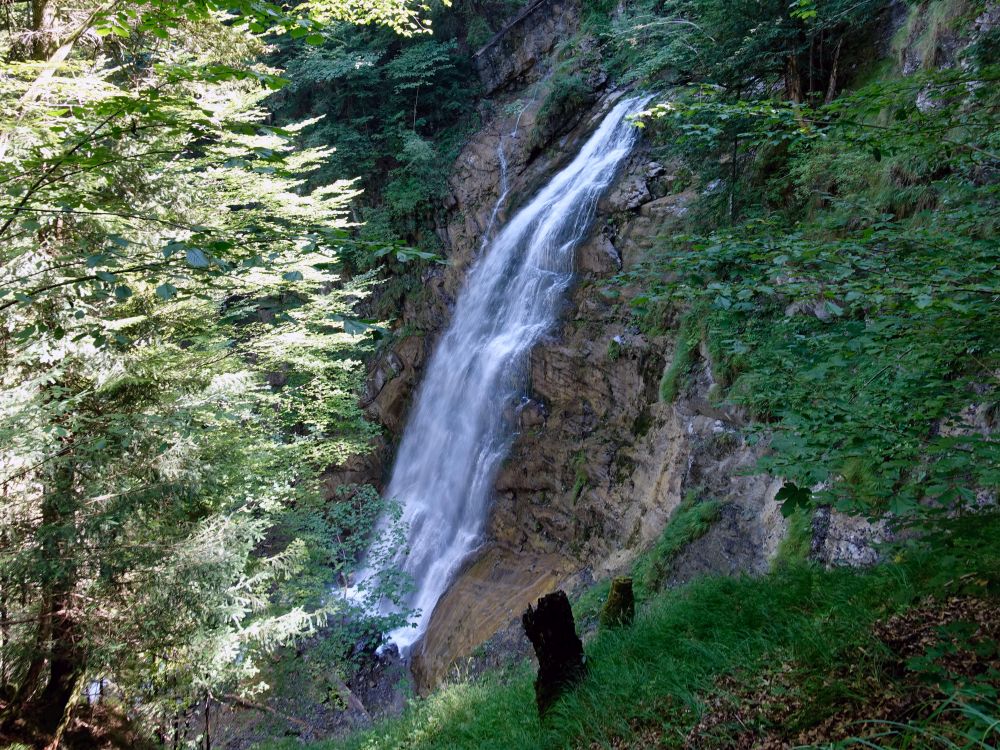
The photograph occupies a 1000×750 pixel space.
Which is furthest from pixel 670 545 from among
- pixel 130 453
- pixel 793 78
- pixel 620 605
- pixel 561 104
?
pixel 561 104

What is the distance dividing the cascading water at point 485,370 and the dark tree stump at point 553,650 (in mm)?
7380

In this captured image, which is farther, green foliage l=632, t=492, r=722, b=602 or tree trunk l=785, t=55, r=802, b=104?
tree trunk l=785, t=55, r=802, b=104

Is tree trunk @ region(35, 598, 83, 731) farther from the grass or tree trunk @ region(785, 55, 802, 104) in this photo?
tree trunk @ region(785, 55, 802, 104)

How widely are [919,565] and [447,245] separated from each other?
49.5 feet

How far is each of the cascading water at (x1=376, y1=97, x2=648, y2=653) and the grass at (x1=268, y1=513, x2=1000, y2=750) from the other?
7.26 meters

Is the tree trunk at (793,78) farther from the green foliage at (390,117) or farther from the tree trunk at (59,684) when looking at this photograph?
the green foliage at (390,117)

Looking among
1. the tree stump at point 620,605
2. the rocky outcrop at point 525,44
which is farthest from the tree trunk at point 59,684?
the rocky outcrop at point 525,44

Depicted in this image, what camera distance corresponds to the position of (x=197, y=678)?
6164 millimetres

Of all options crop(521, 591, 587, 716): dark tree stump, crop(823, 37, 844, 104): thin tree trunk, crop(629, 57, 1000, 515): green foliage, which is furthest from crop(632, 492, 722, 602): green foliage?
crop(823, 37, 844, 104): thin tree trunk

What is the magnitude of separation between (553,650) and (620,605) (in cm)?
104

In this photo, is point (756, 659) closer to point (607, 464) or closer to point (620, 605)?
point (620, 605)

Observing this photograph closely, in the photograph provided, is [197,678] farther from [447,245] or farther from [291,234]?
[447,245]

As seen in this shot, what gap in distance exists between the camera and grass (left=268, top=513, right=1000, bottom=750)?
264cm

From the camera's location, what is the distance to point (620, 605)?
4758 millimetres
